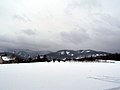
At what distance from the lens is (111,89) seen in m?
11.8

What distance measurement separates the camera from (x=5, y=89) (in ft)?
36.8

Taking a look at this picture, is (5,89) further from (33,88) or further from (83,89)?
(83,89)

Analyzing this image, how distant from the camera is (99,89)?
38.6 feet

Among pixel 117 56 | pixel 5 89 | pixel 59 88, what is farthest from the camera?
pixel 117 56

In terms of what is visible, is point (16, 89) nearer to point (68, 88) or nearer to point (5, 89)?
point (5, 89)

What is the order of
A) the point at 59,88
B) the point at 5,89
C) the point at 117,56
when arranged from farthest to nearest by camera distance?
the point at 117,56
the point at 59,88
the point at 5,89

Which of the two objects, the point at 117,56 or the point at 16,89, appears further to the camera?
the point at 117,56

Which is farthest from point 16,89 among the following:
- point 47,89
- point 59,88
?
point 59,88

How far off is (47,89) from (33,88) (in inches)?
36.8

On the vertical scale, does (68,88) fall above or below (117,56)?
below

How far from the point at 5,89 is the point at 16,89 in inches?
25.7

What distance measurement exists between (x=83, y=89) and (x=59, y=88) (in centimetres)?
155

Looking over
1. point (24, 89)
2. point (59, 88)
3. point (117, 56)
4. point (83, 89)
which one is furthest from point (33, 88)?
point (117, 56)

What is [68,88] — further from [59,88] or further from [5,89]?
[5,89]
